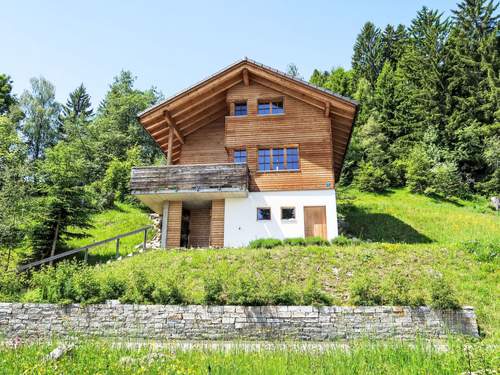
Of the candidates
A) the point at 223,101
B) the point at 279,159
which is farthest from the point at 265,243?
the point at 223,101

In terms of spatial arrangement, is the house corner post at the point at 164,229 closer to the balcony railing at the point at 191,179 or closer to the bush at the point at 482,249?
the balcony railing at the point at 191,179

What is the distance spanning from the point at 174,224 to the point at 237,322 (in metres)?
9.97

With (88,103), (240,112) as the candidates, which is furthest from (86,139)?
(240,112)

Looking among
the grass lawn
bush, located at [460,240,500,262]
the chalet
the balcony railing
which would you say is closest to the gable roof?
the chalet

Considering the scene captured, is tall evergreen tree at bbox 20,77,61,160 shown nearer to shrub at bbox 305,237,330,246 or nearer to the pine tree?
shrub at bbox 305,237,330,246

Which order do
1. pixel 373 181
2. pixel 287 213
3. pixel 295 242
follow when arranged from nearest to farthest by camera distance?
1. pixel 295 242
2. pixel 287 213
3. pixel 373 181

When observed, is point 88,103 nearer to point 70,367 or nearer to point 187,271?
point 187,271

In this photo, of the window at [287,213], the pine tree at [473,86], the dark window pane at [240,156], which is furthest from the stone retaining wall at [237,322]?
the pine tree at [473,86]

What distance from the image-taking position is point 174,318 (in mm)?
11227

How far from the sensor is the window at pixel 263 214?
65.0ft

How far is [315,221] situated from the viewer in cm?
1945

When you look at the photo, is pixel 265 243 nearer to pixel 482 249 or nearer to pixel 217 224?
pixel 217 224

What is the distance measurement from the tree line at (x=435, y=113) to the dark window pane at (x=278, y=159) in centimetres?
Result: 2040

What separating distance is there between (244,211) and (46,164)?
9.85 metres
